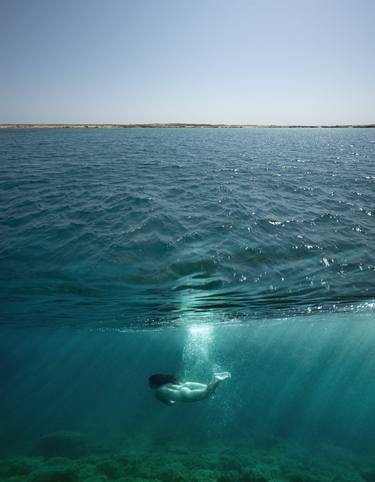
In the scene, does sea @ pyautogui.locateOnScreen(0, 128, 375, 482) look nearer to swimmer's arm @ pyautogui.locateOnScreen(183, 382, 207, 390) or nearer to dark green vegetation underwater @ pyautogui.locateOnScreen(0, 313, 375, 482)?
dark green vegetation underwater @ pyautogui.locateOnScreen(0, 313, 375, 482)

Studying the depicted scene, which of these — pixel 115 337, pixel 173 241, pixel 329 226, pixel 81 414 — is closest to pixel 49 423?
pixel 81 414

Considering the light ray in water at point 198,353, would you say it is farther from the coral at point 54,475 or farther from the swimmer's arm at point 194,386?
the coral at point 54,475

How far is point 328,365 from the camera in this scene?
696 inches

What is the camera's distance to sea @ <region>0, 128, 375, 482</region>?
36.2 feet

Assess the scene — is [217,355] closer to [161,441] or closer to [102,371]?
[161,441]

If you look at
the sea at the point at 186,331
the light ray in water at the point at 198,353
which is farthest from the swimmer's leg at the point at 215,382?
the light ray in water at the point at 198,353

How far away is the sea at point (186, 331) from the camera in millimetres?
11047

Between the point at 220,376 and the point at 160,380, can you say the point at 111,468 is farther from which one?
the point at 220,376

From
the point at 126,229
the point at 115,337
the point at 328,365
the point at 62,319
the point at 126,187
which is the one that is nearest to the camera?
the point at 62,319

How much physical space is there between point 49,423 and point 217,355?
7.75 m

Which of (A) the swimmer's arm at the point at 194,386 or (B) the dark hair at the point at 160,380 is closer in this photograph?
(B) the dark hair at the point at 160,380

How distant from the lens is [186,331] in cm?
1447

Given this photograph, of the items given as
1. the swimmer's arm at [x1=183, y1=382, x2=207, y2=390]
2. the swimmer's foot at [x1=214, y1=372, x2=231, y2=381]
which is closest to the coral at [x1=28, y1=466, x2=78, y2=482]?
the swimmer's arm at [x1=183, y1=382, x2=207, y2=390]

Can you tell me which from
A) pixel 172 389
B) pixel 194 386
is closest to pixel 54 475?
pixel 172 389
